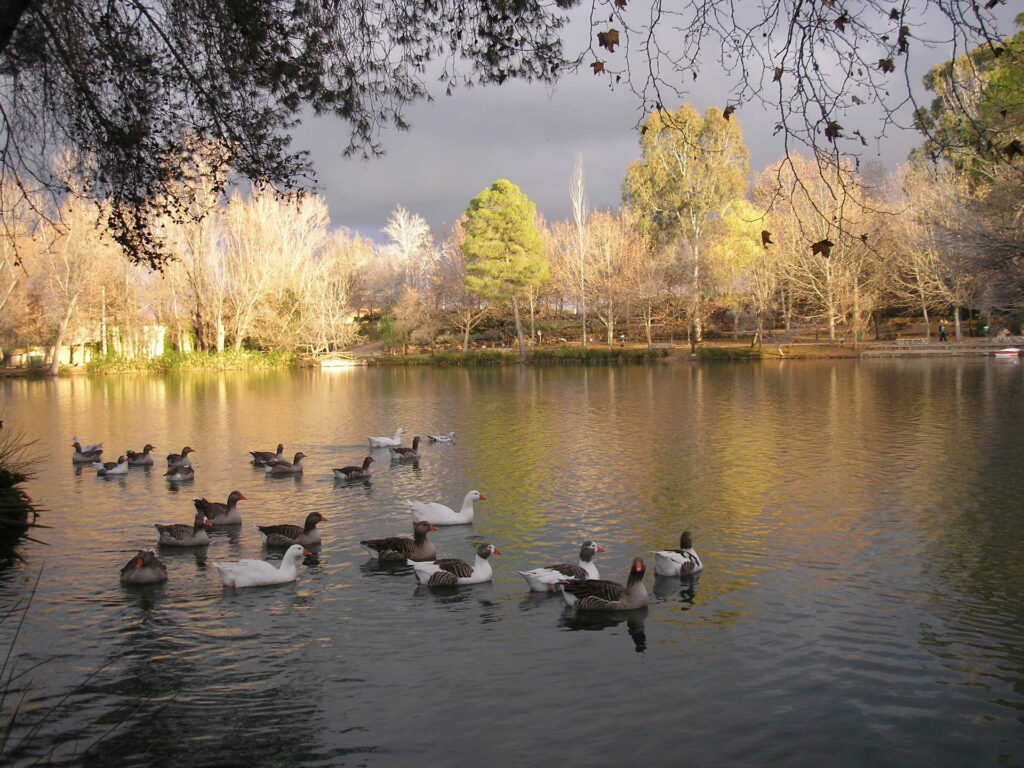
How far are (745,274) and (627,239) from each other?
10587 millimetres

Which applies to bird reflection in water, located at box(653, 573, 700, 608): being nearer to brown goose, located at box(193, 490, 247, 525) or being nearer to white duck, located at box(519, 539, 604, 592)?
white duck, located at box(519, 539, 604, 592)

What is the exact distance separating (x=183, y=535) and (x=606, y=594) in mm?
6376

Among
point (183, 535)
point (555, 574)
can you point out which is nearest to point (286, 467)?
point (183, 535)

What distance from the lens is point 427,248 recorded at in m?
85.0

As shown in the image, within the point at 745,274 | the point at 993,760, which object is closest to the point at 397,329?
the point at 745,274

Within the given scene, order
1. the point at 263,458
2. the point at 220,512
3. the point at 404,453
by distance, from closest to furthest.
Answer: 1. the point at 220,512
2. the point at 263,458
3. the point at 404,453

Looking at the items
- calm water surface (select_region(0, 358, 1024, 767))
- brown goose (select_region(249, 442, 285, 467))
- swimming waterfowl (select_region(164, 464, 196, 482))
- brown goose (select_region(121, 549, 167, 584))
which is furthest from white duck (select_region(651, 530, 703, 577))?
swimming waterfowl (select_region(164, 464, 196, 482))

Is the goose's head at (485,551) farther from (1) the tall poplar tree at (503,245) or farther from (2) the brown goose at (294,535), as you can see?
(1) the tall poplar tree at (503,245)

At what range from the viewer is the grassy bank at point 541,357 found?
58.4m

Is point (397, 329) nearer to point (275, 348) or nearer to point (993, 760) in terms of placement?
point (275, 348)

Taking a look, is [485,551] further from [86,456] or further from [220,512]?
[86,456]

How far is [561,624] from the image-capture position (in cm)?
851

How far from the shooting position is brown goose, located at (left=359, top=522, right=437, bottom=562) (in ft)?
34.7

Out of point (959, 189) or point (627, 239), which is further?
point (627, 239)
